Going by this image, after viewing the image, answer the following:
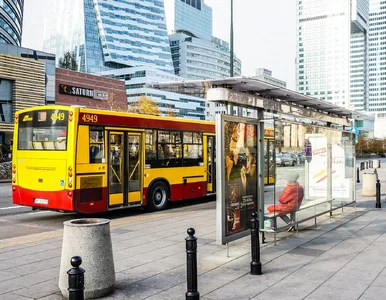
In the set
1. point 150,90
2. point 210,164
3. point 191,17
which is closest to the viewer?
point 210,164

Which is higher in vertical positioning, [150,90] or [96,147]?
[150,90]

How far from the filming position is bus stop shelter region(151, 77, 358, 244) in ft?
23.7

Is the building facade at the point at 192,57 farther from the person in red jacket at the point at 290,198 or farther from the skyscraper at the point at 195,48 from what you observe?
the person in red jacket at the point at 290,198

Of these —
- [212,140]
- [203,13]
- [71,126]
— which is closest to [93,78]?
[212,140]

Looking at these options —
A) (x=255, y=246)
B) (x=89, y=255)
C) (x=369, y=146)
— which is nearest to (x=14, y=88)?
(x=89, y=255)

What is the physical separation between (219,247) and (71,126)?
16.7 feet

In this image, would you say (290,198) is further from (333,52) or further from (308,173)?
(333,52)

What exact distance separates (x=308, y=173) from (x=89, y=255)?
6510 millimetres

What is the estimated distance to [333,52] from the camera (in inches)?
7475

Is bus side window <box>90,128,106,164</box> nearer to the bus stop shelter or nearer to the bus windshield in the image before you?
the bus windshield

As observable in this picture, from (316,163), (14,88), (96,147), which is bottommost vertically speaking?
(316,163)

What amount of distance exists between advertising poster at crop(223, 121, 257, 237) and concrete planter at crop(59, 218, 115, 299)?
2541 millimetres

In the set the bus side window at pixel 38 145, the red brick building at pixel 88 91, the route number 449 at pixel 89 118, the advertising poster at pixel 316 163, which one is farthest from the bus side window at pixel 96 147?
the red brick building at pixel 88 91

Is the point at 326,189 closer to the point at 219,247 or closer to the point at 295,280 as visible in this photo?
the point at 219,247
